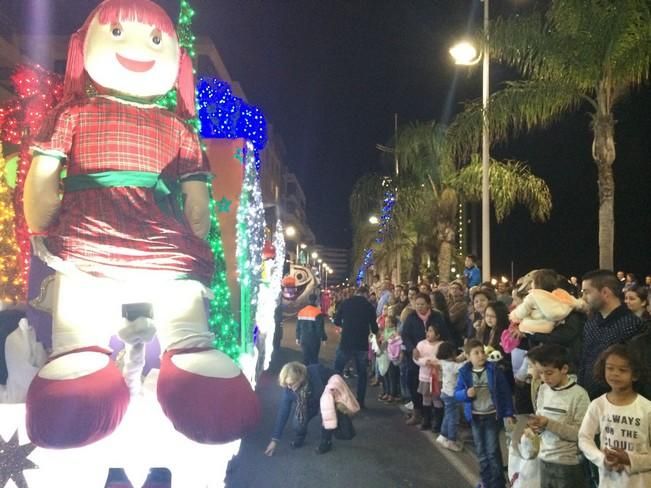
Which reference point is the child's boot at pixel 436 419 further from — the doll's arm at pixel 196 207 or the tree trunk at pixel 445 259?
the tree trunk at pixel 445 259

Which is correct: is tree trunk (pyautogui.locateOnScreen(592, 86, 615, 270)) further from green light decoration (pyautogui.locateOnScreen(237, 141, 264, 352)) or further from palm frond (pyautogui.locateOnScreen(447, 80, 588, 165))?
green light decoration (pyautogui.locateOnScreen(237, 141, 264, 352))

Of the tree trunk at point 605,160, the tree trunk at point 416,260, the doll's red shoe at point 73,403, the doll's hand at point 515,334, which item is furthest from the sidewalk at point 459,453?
the tree trunk at point 416,260

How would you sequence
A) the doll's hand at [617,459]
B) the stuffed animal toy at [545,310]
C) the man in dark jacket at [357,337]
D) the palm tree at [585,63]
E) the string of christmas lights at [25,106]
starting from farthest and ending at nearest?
the man in dark jacket at [357,337], the palm tree at [585,63], the stuffed animal toy at [545,310], the string of christmas lights at [25,106], the doll's hand at [617,459]

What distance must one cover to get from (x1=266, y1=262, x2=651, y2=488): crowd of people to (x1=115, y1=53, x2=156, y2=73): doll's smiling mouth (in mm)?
3014

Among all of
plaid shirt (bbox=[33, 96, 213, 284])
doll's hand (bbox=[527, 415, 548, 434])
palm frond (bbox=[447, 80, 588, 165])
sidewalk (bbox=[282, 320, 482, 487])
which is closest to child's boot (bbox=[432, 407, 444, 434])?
sidewalk (bbox=[282, 320, 482, 487])

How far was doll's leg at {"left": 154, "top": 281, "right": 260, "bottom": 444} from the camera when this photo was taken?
3215mm

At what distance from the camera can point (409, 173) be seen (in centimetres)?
1991

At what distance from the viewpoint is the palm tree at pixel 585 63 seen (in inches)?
361

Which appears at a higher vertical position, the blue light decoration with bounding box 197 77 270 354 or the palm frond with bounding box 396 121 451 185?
the palm frond with bounding box 396 121 451 185

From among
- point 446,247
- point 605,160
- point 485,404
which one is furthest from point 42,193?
point 446,247

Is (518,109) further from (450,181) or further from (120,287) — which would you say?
(120,287)

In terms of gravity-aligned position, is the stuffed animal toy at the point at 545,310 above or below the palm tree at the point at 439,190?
below

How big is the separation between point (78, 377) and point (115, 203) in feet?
3.18

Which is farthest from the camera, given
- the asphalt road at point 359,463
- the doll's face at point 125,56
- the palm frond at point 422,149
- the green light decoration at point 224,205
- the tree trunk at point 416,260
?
the tree trunk at point 416,260
